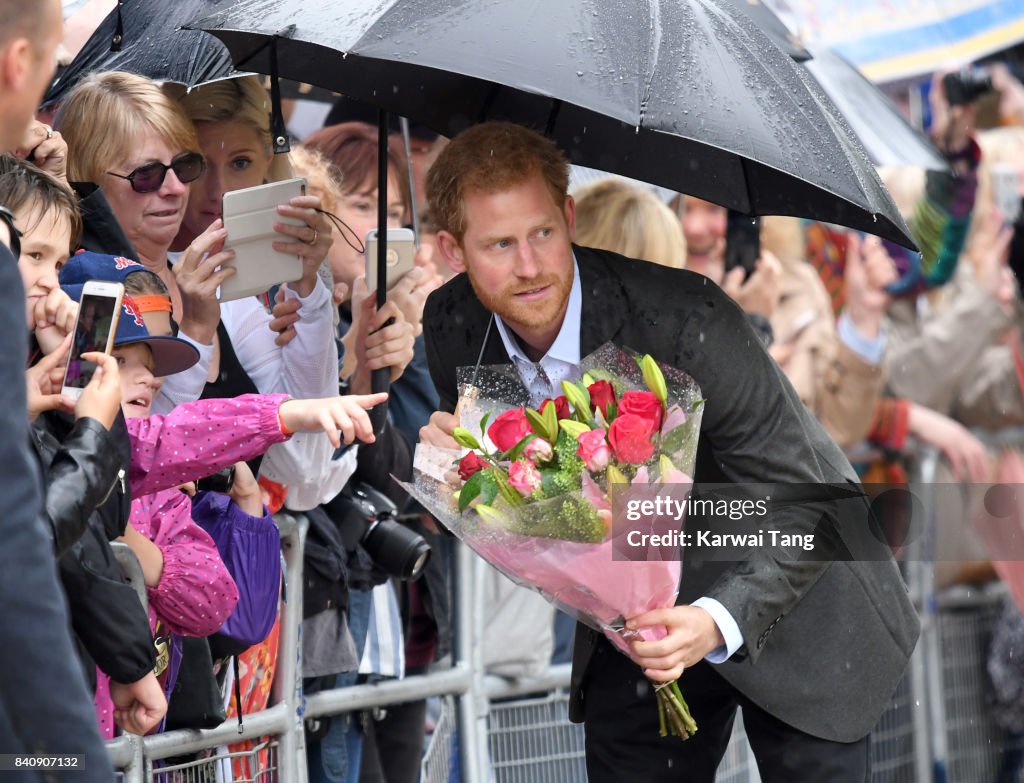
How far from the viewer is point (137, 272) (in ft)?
13.3

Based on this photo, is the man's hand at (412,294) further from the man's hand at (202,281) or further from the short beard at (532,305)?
the short beard at (532,305)

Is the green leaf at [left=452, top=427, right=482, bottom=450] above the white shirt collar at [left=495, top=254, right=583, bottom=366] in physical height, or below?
below

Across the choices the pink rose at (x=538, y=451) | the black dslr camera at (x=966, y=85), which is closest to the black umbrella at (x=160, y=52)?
the pink rose at (x=538, y=451)

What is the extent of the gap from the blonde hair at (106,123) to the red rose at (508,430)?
1596mm

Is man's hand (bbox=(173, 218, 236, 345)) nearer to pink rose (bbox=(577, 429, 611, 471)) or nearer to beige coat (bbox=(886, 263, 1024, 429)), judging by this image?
pink rose (bbox=(577, 429, 611, 471))

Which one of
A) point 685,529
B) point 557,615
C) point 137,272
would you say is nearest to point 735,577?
point 685,529

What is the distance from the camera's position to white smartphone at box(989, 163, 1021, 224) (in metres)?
7.87

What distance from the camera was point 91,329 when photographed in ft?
11.1

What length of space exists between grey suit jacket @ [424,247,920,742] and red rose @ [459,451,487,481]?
22.0 inches

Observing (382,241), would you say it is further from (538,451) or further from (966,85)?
(966,85)

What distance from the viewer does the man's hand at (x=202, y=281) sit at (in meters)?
4.55

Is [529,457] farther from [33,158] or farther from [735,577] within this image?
[33,158]

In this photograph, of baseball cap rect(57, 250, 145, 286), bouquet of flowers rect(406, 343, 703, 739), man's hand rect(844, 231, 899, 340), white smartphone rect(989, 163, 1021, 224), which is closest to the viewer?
bouquet of flowers rect(406, 343, 703, 739)

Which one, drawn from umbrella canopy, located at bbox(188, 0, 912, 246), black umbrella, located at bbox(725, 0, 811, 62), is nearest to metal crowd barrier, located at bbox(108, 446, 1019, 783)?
umbrella canopy, located at bbox(188, 0, 912, 246)
